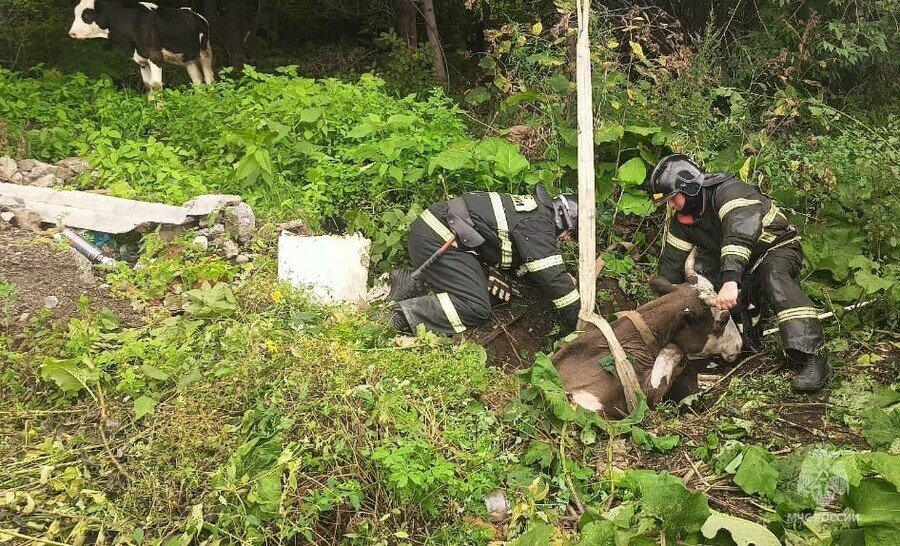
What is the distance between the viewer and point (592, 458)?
367 cm

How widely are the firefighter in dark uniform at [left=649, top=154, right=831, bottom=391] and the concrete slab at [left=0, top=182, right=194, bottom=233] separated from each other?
3.63 metres

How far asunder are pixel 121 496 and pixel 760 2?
769cm

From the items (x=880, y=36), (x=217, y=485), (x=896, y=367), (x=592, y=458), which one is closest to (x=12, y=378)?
(x=217, y=485)

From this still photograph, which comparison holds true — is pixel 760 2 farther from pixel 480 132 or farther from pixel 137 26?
pixel 137 26

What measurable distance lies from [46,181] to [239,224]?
6.38 ft

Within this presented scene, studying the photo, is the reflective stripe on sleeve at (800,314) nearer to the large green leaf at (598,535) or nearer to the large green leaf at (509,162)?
the large green leaf at (509,162)

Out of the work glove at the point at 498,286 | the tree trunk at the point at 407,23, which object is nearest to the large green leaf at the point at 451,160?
the work glove at the point at 498,286

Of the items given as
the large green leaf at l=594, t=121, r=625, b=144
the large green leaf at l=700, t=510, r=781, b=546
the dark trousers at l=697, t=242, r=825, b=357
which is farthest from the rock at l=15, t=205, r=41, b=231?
the dark trousers at l=697, t=242, r=825, b=357

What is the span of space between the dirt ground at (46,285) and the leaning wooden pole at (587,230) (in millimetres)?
2823

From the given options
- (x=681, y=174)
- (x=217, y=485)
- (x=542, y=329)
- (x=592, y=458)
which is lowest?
(x=542, y=329)

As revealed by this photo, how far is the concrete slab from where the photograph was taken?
523 centimetres

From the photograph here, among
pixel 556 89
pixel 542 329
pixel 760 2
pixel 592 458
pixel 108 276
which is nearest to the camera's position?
pixel 592 458

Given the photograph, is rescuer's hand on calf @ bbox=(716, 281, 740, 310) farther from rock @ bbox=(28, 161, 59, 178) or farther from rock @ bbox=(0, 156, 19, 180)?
rock @ bbox=(0, 156, 19, 180)

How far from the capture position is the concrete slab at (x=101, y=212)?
5.23 metres
